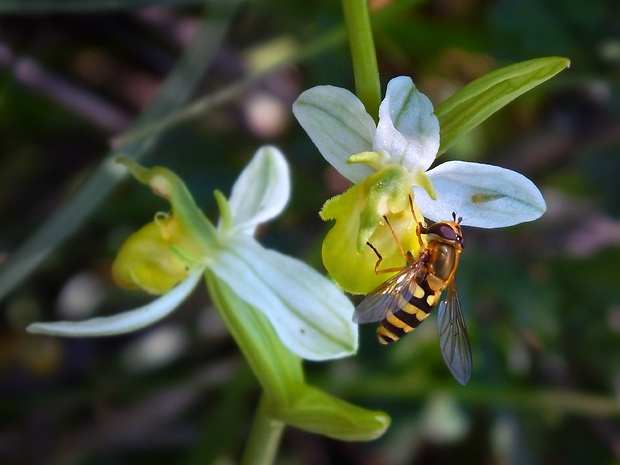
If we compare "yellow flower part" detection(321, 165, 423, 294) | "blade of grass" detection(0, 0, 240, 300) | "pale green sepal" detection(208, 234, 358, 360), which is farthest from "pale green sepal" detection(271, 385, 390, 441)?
"blade of grass" detection(0, 0, 240, 300)

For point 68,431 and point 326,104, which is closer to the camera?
point 326,104

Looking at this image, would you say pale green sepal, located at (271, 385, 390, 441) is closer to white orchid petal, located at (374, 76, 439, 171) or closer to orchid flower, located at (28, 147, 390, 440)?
orchid flower, located at (28, 147, 390, 440)

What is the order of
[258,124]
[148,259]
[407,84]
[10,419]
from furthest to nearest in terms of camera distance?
[258,124], [10,419], [148,259], [407,84]

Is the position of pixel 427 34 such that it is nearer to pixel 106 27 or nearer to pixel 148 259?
pixel 106 27

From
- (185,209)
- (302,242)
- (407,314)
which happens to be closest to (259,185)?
(185,209)

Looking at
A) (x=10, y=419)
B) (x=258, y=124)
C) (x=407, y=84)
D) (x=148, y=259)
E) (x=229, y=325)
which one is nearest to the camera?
(x=407, y=84)

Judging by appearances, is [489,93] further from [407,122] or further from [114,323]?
[114,323]

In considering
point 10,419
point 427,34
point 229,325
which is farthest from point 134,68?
point 229,325
